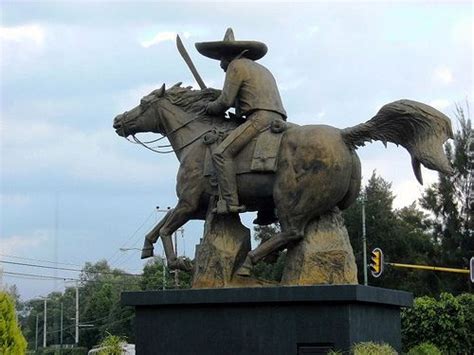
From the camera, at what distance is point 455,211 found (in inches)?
1451

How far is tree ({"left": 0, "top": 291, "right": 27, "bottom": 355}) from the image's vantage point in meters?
13.1

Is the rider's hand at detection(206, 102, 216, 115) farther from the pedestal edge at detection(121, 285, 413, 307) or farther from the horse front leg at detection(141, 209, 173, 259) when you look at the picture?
the pedestal edge at detection(121, 285, 413, 307)

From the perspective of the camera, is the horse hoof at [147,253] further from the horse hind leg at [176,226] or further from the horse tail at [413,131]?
the horse tail at [413,131]

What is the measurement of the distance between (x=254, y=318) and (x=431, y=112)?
317 centimetres

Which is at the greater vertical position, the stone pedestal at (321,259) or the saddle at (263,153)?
the saddle at (263,153)

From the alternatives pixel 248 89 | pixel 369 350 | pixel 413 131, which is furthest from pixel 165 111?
pixel 369 350

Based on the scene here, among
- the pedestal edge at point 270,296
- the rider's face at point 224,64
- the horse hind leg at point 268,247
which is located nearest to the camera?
the pedestal edge at point 270,296

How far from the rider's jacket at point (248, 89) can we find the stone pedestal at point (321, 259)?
1.59 metres

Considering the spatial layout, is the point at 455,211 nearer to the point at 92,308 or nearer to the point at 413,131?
the point at 413,131

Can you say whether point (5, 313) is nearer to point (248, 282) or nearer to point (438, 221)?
point (248, 282)

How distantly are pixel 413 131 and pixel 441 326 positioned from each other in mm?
14976

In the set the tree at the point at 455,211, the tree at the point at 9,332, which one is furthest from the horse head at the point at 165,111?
the tree at the point at 455,211

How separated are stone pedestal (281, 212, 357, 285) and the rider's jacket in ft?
5.21

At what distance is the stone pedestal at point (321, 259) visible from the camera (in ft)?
37.8
